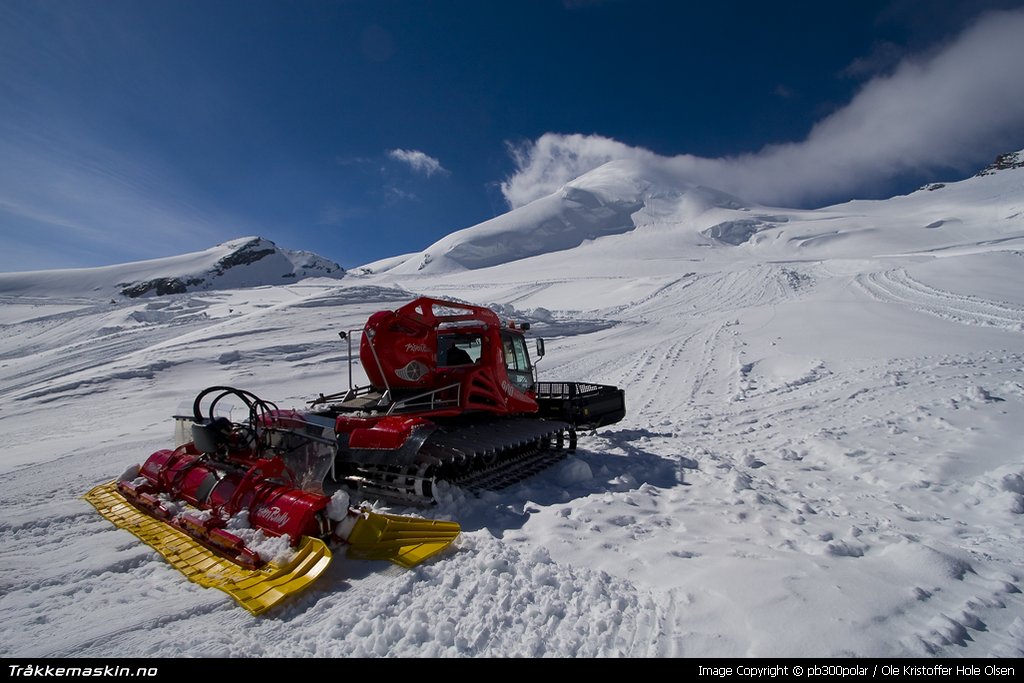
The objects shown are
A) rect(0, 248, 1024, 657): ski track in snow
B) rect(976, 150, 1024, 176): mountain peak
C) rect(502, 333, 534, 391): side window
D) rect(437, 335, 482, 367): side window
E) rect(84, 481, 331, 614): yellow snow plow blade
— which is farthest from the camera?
rect(976, 150, 1024, 176): mountain peak

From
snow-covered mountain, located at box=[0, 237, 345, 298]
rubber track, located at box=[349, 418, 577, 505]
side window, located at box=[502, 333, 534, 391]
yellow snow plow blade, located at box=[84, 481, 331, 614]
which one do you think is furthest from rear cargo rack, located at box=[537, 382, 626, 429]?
snow-covered mountain, located at box=[0, 237, 345, 298]

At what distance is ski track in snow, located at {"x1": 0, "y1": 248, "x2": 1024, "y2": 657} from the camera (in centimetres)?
302

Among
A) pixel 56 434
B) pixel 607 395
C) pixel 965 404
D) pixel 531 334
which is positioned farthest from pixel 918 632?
pixel 531 334

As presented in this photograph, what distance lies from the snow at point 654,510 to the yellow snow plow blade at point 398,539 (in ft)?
0.43

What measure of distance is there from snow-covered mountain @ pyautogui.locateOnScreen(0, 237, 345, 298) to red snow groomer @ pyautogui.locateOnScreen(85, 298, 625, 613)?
258 ft

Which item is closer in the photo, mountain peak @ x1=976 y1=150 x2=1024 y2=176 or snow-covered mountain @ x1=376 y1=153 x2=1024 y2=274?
snow-covered mountain @ x1=376 y1=153 x2=1024 y2=274

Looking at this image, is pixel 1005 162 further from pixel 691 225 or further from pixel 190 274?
pixel 190 274

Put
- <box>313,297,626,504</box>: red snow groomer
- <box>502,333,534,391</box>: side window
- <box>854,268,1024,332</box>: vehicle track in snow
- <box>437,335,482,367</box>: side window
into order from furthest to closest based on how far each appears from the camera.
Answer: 1. <box>854,268,1024,332</box>: vehicle track in snow
2. <box>502,333,534,391</box>: side window
3. <box>437,335,482,367</box>: side window
4. <box>313,297,626,504</box>: red snow groomer

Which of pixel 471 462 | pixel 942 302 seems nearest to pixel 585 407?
pixel 471 462

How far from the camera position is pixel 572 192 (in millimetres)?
117688

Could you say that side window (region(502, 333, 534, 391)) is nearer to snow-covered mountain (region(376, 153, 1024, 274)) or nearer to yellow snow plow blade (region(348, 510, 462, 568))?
yellow snow plow blade (region(348, 510, 462, 568))

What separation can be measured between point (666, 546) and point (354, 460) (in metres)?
3.56

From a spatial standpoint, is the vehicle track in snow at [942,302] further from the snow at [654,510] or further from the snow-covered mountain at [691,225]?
the snow-covered mountain at [691,225]

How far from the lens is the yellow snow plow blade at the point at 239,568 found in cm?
344
